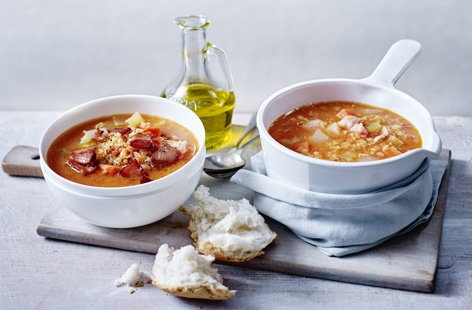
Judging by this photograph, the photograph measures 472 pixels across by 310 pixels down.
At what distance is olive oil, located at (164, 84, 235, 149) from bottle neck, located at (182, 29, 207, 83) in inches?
1.9

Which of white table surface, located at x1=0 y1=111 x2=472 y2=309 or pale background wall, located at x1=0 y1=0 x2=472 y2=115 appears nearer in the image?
white table surface, located at x1=0 y1=111 x2=472 y2=309

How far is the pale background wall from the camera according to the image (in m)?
4.11

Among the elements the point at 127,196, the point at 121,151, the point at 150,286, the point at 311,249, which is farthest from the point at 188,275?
the point at 121,151

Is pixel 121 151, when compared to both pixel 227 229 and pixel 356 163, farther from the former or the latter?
pixel 356 163

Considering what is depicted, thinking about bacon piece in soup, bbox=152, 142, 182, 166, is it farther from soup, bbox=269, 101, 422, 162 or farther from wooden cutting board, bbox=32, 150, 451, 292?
soup, bbox=269, 101, 422, 162

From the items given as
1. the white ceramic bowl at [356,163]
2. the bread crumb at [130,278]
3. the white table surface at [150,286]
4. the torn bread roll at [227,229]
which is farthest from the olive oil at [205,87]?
the bread crumb at [130,278]

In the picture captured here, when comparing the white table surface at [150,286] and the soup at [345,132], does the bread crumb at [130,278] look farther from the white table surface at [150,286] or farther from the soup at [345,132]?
the soup at [345,132]

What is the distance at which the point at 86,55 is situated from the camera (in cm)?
433

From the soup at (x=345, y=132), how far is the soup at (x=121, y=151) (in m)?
0.43

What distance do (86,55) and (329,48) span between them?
1.56m

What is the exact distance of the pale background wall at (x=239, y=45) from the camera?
4109 millimetres

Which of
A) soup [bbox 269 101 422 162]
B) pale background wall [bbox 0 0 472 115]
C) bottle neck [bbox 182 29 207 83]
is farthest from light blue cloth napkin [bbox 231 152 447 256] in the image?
pale background wall [bbox 0 0 472 115]

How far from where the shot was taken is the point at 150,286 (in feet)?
8.26

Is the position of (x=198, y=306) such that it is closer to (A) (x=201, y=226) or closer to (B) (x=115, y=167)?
(A) (x=201, y=226)
